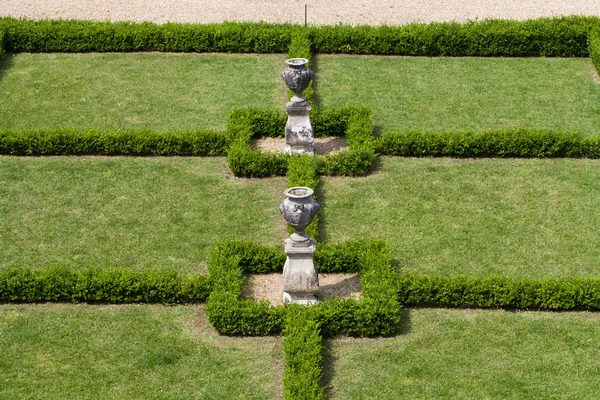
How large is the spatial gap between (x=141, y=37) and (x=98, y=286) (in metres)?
9.56

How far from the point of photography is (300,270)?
11.7 metres

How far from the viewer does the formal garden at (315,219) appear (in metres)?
10.9

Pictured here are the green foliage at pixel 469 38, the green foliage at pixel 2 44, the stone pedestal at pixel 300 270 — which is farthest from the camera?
the green foliage at pixel 469 38

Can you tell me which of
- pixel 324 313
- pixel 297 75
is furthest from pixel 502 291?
pixel 297 75

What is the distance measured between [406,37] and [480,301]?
9438mm

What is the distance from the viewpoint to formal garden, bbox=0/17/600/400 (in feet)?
35.9

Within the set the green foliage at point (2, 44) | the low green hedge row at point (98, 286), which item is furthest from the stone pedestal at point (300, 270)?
the green foliage at point (2, 44)

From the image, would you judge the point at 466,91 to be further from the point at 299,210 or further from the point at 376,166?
the point at 299,210

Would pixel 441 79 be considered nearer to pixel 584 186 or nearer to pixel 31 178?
pixel 584 186

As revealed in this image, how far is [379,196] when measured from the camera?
14.8 meters

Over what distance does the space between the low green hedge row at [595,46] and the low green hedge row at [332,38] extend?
0.62ft

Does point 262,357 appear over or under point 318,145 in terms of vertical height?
under

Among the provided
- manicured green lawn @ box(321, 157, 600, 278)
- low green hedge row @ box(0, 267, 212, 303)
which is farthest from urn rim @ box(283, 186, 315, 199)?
manicured green lawn @ box(321, 157, 600, 278)

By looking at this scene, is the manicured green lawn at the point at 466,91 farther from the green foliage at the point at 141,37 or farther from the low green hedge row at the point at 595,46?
the green foliage at the point at 141,37
